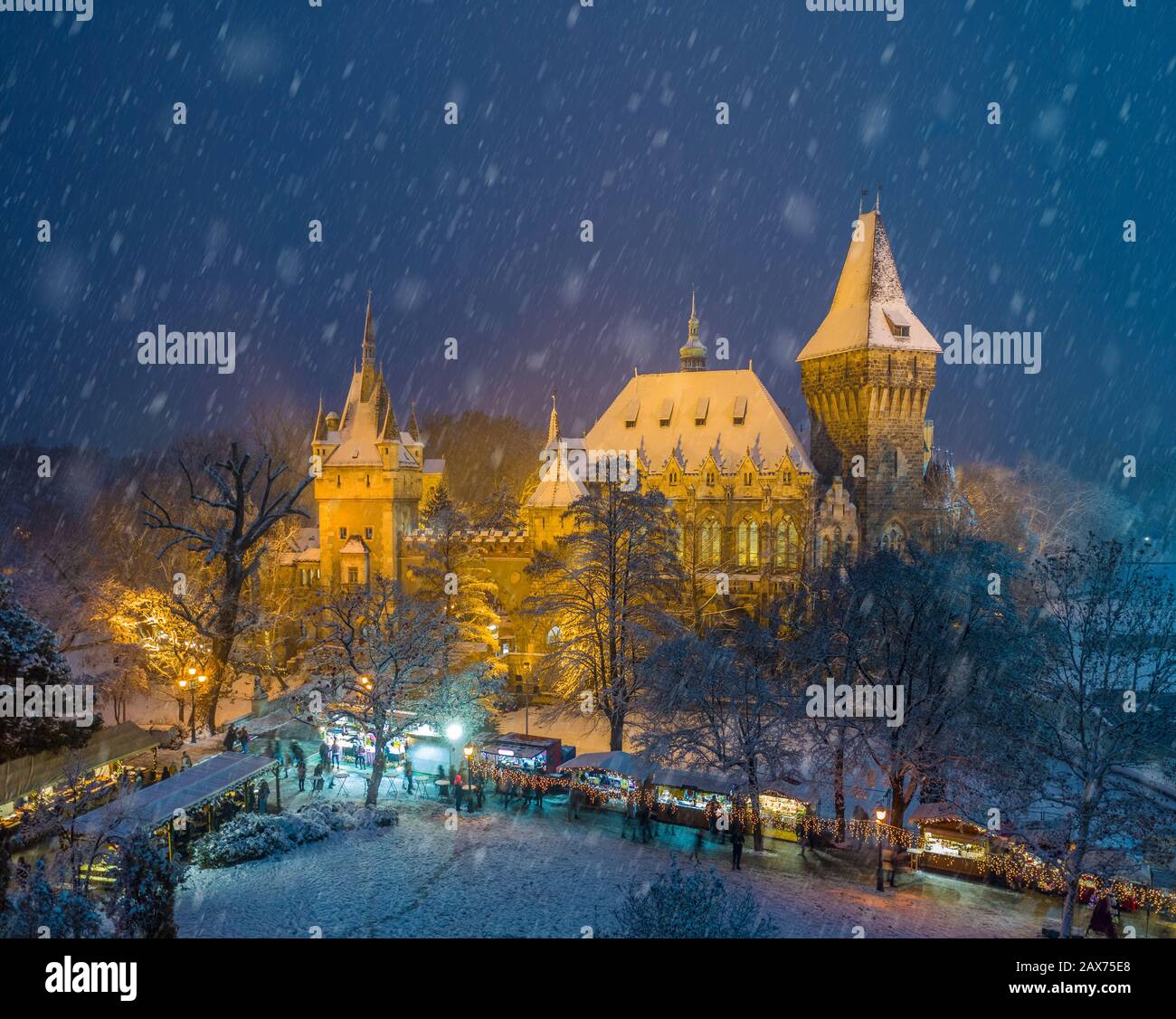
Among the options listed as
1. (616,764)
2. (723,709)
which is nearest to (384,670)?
(616,764)

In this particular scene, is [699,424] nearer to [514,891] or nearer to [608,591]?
[608,591]

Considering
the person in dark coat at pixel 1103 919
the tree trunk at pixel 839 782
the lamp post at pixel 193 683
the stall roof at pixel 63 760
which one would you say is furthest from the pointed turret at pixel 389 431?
the person in dark coat at pixel 1103 919

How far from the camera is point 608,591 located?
30.9 meters

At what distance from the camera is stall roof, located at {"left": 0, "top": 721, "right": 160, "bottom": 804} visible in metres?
18.9

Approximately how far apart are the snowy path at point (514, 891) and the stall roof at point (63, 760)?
4.61m

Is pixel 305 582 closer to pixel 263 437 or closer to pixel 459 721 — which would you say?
pixel 459 721

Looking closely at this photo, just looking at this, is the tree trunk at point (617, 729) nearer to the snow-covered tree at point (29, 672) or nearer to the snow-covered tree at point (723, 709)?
the snow-covered tree at point (723, 709)

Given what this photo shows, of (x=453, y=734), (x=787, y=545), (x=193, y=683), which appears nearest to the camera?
(x=453, y=734)

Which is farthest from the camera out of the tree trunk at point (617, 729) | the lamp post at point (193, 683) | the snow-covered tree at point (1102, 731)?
the lamp post at point (193, 683)

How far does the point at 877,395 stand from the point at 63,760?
114 ft

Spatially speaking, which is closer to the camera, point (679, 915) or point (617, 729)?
point (679, 915)

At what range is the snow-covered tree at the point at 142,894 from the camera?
522 inches
